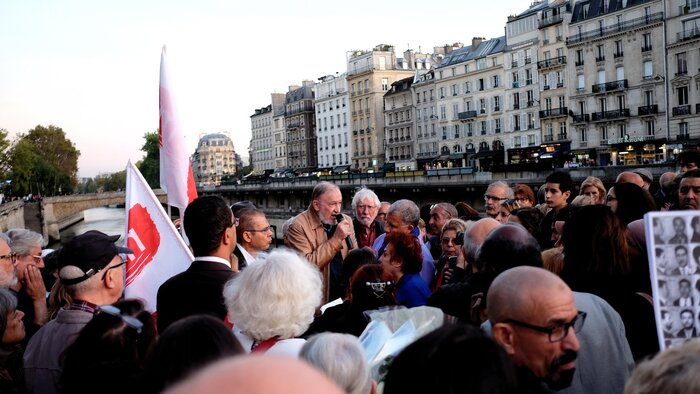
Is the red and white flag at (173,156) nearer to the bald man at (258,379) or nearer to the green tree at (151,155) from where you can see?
the bald man at (258,379)

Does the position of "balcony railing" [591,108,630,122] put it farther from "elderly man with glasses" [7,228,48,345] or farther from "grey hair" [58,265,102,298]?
"grey hair" [58,265,102,298]

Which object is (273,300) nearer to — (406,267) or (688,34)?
(406,267)

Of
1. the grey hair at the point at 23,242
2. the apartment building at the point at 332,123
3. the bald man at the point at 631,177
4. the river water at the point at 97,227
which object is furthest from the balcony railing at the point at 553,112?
the grey hair at the point at 23,242

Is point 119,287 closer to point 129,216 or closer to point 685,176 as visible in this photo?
point 129,216

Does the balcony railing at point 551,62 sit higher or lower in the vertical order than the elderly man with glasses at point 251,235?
higher

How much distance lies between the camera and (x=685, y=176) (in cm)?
598

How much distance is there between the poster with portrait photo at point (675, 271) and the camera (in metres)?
2.54

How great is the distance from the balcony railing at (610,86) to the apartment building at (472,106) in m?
11.8

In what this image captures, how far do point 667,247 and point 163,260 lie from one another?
386 cm

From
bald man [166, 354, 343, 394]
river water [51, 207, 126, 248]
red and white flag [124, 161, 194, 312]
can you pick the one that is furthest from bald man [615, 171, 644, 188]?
river water [51, 207, 126, 248]

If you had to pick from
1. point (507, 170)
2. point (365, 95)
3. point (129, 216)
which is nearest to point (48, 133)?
point (365, 95)

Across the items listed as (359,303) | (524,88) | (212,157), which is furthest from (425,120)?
(212,157)

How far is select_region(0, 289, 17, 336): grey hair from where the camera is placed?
3967mm

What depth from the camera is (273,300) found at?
10.6 ft
